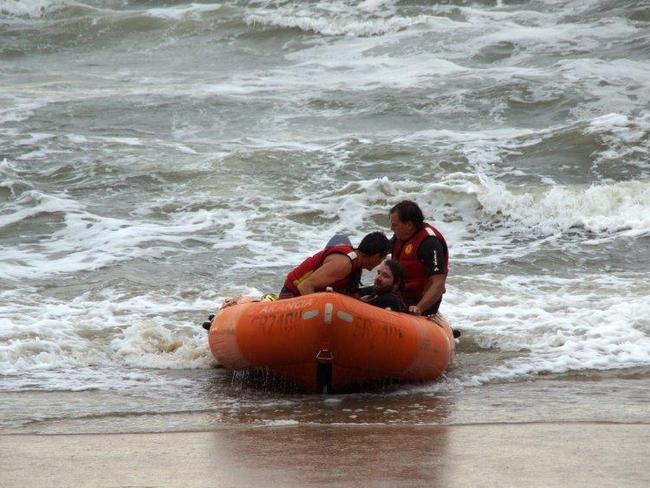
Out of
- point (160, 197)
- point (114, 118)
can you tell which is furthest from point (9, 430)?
point (114, 118)

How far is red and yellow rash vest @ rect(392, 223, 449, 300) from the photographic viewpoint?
7043 millimetres

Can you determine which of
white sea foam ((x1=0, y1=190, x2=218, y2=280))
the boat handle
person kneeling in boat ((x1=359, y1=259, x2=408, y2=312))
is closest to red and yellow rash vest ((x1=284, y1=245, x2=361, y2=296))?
person kneeling in boat ((x1=359, y1=259, x2=408, y2=312))

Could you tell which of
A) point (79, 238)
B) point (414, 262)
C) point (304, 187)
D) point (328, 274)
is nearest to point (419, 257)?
point (414, 262)

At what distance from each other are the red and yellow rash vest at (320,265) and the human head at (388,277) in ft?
0.65

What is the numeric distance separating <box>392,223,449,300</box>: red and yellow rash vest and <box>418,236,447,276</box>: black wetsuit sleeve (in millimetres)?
26

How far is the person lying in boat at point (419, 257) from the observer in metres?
6.95

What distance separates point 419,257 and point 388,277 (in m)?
0.41

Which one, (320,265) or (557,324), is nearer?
(320,265)

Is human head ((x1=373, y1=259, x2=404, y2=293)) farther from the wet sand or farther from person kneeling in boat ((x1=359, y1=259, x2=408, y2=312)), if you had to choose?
the wet sand

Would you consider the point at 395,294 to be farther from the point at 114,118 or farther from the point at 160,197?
the point at 114,118

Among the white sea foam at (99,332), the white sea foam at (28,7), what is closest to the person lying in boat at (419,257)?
the white sea foam at (99,332)

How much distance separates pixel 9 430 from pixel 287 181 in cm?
810

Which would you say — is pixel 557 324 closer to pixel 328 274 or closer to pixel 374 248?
pixel 374 248

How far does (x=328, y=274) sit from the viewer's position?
6492 millimetres
